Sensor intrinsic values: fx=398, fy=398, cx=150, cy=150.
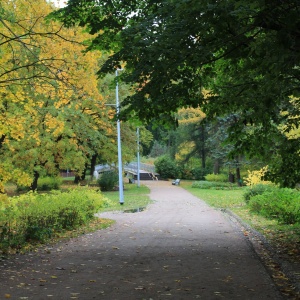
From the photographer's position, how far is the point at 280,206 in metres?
14.6

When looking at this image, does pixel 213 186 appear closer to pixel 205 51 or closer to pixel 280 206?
pixel 280 206

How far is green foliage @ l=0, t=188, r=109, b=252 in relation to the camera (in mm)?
8898

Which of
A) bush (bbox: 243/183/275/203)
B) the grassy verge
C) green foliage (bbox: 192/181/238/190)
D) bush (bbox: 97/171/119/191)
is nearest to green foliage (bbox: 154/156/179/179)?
green foliage (bbox: 192/181/238/190)

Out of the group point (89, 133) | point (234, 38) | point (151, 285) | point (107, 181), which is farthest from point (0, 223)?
point (107, 181)

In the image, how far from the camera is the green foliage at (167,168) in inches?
2254

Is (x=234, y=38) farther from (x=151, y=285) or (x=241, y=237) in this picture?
(x=241, y=237)

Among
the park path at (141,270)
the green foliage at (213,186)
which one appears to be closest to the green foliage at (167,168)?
the green foliage at (213,186)

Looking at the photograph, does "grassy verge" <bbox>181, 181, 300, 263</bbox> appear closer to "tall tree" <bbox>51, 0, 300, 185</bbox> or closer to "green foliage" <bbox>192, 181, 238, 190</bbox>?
"tall tree" <bbox>51, 0, 300, 185</bbox>

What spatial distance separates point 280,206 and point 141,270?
28.9 feet

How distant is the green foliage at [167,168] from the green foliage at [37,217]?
42873 millimetres

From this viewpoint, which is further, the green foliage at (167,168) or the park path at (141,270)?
the green foliage at (167,168)

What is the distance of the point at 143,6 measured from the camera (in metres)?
9.19

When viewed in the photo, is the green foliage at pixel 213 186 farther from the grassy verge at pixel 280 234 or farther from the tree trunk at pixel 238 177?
the grassy verge at pixel 280 234

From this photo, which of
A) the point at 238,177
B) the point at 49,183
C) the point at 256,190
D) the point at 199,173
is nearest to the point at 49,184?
the point at 49,183
